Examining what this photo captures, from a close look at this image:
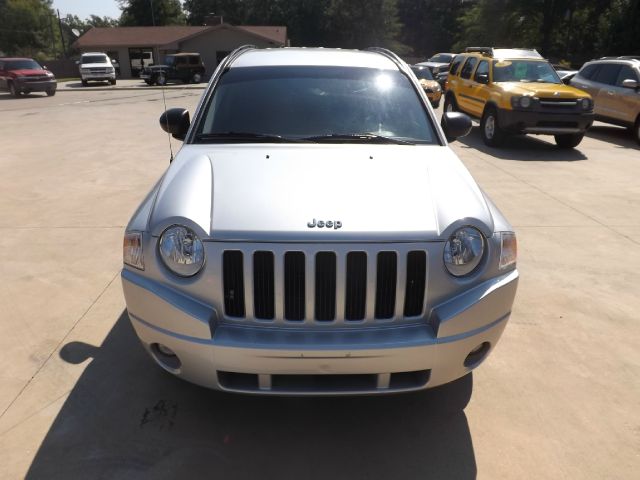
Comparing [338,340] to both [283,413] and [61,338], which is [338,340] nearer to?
[283,413]

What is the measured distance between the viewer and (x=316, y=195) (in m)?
2.59

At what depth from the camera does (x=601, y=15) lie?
38875mm

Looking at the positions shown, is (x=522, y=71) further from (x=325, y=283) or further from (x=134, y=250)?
(x=134, y=250)

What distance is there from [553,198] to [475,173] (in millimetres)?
1613

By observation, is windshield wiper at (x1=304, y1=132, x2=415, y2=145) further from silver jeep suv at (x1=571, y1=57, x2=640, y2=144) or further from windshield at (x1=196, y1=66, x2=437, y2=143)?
silver jeep suv at (x1=571, y1=57, x2=640, y2=144)

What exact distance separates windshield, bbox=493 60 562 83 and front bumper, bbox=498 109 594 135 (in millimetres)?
1392

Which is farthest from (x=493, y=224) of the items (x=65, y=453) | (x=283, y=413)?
(x=65, y=453)

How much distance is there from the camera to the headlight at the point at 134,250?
2.51 m

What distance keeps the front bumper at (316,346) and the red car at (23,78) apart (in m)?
24.9

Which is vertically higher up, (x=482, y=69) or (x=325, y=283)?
(x=482, y=69)

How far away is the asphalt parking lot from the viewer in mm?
2551

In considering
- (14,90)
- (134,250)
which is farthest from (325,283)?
(14,90)

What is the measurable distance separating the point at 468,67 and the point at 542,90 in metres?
3.05

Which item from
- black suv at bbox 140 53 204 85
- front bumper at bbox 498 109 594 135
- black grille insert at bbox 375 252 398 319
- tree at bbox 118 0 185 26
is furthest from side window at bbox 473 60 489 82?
tree at bbox 118 0 185 26
